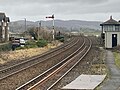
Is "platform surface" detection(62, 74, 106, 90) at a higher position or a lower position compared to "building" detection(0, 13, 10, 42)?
lower

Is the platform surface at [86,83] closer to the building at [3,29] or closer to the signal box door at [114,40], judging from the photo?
the signal box door at [114,40]

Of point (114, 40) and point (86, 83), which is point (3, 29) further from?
point (86, 83)

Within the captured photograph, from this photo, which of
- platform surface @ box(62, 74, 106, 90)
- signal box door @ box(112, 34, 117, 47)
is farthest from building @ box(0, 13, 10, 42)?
platform surface @ box(62, 74, 106, 90)

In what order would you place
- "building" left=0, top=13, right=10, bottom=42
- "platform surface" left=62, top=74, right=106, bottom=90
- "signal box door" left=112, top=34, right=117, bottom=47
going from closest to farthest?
"platform surface" left=62, top=74, right=106, bottom=90
"signal box door" left=112, top=34, right=117, bottom=47
"building" left=0, top=13, right=10, bottom=42

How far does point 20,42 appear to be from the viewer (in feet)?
196

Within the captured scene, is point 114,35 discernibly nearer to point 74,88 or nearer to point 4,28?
point 4,28

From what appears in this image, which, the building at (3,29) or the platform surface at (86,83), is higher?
the building at (3,29)

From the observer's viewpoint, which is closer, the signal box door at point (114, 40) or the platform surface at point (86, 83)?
the platform surface at point (86, 83)

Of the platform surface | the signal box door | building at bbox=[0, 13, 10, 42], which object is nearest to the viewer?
the platform surface

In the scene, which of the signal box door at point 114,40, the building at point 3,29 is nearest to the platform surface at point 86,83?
the signal box door at point 114,40

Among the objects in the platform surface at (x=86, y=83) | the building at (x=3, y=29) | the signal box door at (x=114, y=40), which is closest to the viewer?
the platform surface at (x=86, y=83)

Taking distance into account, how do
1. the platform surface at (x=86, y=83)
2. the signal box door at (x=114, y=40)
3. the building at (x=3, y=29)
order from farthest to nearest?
the building at (x=3, y=29) → the signal box door at (x=114, y=40) → the platform surface at (x=86, y=83)

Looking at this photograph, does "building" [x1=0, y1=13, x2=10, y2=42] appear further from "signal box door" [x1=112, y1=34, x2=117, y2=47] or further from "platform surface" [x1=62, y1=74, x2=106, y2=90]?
"platform surface" [x1=62, y1=74, x2=106, y2=90]

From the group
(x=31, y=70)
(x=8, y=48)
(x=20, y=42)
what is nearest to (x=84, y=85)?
(x=31, y=70)
